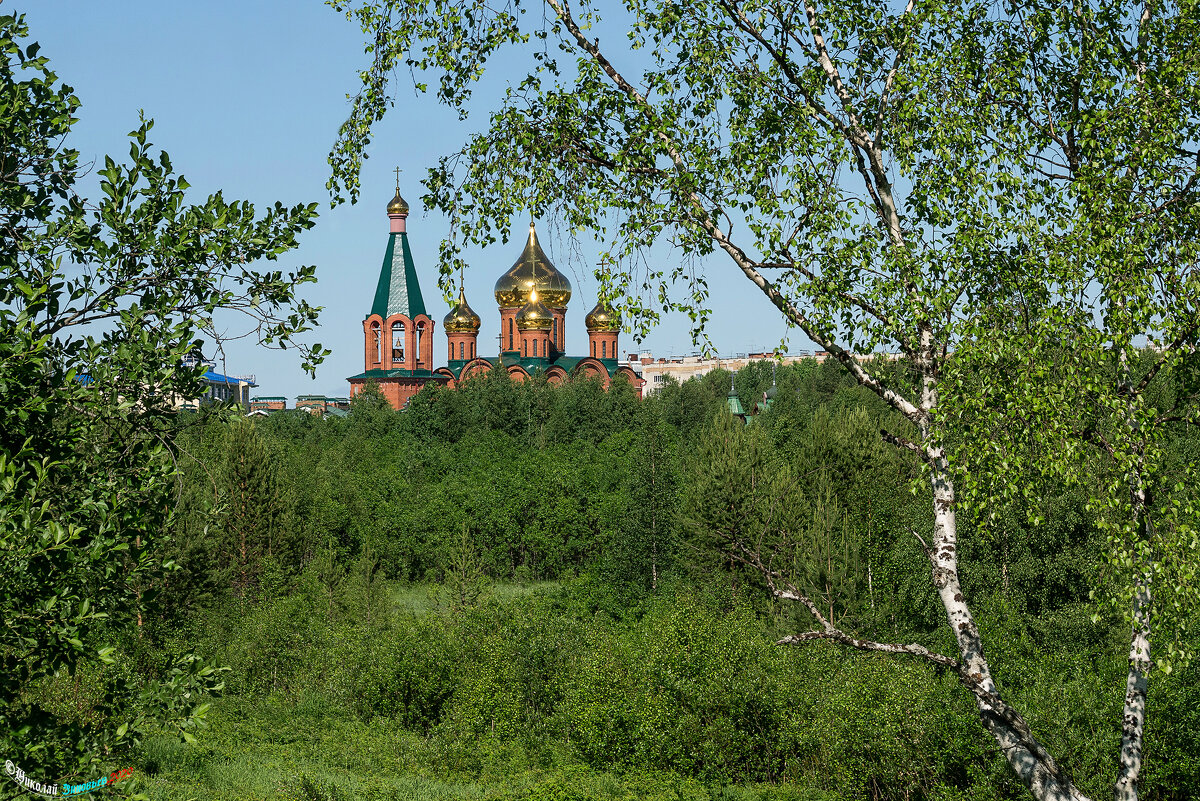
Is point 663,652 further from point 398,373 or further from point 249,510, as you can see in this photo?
point 398,373

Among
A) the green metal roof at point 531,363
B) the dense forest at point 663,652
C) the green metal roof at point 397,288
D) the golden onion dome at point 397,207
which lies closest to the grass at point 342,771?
the dense forest at point 663,652

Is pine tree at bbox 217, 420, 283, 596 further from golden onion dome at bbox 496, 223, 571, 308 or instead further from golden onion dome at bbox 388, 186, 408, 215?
golden onion dome at bbox 388, 186, 408, 215

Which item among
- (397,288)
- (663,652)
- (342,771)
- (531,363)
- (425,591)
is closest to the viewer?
(663,652)

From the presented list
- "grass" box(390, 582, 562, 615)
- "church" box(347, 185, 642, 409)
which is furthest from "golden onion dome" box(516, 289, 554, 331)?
"grass" box(390, 582, 562, 615)

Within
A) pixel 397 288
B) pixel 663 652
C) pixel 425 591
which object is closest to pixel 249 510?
pixel 425 591

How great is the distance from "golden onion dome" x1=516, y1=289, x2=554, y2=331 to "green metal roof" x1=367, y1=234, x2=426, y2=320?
9125 millimetres

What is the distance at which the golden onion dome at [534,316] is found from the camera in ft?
230

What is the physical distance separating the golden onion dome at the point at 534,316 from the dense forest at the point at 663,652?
27902 mm

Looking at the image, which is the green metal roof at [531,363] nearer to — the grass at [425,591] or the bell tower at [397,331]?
the bell tower at [397,331]

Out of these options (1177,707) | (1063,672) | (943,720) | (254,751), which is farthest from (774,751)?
(254,751)

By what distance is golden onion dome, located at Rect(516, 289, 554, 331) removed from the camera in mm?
70125

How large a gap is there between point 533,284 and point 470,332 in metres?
6.55

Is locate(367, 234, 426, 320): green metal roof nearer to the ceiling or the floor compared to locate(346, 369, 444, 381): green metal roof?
nearer to the ceiling

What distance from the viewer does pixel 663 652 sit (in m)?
21.6
